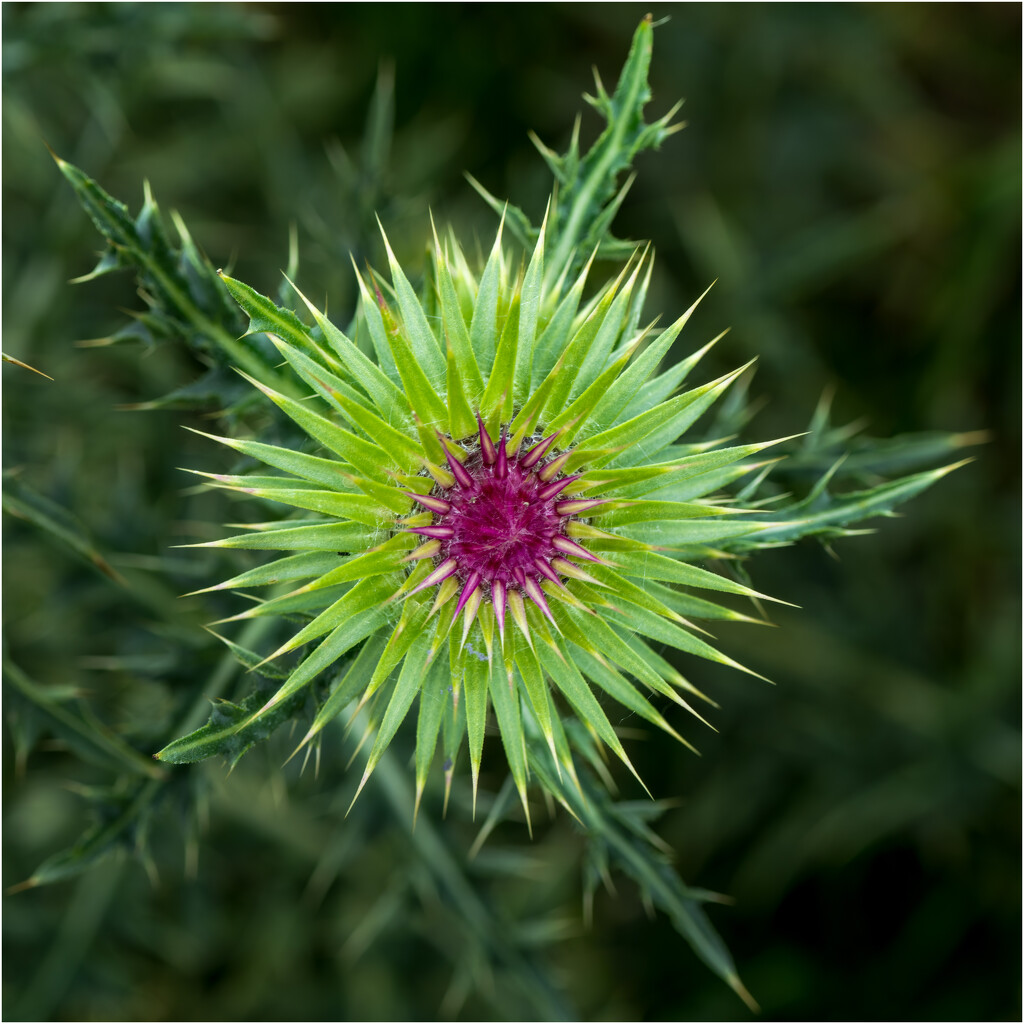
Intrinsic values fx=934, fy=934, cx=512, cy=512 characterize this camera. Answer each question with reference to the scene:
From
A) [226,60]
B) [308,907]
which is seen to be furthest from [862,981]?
[226,60]

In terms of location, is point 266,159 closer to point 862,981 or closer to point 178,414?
point 178,414

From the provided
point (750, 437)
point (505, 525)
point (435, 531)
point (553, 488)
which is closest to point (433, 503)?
point (435, 531)

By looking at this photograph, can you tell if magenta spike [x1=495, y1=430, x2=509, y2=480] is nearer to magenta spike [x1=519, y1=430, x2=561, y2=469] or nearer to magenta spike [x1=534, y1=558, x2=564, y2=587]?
magenta spike [x1=519, y1=430, x2=561, y2=469]

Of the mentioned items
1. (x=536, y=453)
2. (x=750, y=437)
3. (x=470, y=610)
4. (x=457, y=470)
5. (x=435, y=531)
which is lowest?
(x=470, y=610)

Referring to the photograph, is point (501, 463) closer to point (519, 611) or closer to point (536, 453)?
point (536, 453)

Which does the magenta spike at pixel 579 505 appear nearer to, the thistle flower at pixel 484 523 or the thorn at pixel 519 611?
the thistle flower at pixel 484 523

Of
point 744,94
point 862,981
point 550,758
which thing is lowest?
point 862,981
